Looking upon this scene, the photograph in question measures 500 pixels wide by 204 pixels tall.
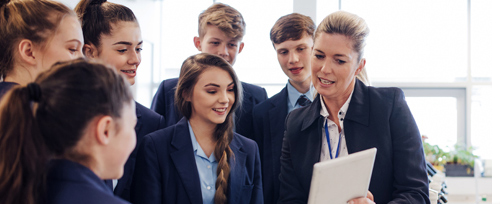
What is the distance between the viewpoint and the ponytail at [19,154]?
105 cm

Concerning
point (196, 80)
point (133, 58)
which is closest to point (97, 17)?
point (133, 58)

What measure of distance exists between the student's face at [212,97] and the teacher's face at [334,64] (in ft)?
1.52

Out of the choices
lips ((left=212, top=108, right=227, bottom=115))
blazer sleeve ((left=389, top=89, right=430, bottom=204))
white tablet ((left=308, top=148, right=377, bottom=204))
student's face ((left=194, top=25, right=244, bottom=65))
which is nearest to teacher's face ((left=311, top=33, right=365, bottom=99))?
blazer sleeve ((left=389, top=89, right=430, bottom=204))


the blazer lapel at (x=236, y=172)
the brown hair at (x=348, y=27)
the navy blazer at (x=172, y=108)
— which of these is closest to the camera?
the brown hair at (x=348, y=27)

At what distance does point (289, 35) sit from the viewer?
270 centimetres

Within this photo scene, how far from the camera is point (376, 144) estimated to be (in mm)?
1729

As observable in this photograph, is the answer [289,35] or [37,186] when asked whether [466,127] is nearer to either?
[289,35]

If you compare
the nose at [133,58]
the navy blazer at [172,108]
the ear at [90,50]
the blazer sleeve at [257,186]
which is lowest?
the blazer sleeve at [257,186]

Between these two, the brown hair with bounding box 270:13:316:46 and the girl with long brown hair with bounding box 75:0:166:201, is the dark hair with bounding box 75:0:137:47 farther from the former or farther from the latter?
the brown hair with bounding box 270:13:316:46

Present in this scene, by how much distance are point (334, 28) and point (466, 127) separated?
18.0 feet

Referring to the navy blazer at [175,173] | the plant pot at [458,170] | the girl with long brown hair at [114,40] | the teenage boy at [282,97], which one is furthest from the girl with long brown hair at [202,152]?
the plant pot at [458,170]

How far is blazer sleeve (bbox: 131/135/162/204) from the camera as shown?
1.89 m

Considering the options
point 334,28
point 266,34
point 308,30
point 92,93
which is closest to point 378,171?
point 334,28

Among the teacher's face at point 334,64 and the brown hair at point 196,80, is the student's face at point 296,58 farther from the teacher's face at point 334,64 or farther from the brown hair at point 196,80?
the teacher's face at point 334,64
